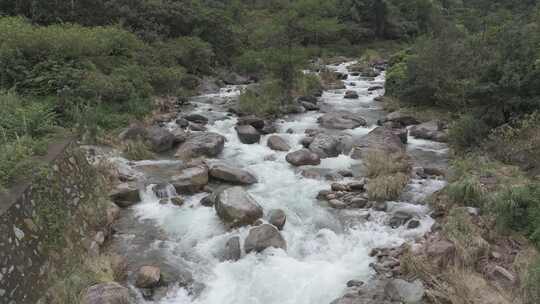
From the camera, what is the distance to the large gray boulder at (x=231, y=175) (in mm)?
11422

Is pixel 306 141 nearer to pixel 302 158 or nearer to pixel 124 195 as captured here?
pixel 302 158

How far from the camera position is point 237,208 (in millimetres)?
A: 9094

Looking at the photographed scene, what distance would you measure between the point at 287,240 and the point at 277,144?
20.2 feet

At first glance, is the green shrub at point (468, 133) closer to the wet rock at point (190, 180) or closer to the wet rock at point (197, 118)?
the wet rock at point (190, 180)

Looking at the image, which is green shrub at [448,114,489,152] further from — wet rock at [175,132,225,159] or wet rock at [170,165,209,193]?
wet rock at [170,165,209,193]

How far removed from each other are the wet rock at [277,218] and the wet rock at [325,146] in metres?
4.61

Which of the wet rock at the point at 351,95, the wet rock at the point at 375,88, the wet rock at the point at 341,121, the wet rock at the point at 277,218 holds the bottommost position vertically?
the wet rock at the point at 375,88

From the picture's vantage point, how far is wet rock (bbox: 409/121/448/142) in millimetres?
15307

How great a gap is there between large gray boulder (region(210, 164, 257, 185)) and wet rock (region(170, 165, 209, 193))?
28cm

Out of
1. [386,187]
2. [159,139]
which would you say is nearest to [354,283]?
[386,187]

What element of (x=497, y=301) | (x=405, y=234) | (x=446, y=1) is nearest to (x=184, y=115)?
(x=405, y=234)

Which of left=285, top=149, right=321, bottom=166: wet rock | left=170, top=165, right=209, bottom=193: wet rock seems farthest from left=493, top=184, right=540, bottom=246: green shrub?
left=170, top=165, right=209, bottom=193: wet rock

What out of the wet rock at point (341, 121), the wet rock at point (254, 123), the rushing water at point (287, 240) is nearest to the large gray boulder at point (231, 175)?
the rushing water at point (287, 240)

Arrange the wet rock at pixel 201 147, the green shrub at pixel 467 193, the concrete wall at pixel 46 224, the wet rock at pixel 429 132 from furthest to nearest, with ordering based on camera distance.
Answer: the wet rock at pixel 429 132, the wet rock at pixel 201 147, the green shrub at pixel 467 193, the concrete wall at pixel 46 224
